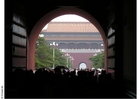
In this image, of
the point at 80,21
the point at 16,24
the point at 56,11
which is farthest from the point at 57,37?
the point at 16,24

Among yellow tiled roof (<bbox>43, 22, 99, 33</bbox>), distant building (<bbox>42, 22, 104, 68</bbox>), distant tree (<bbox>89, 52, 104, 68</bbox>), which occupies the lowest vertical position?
distant tree (<bbox>89, 52, 104, 68</bbox>)

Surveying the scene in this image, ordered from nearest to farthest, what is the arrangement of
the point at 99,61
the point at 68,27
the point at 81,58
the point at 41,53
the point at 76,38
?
1. the point at 41,53
2. the point at 99,61
3. the point at 81,58
4. the point at 76,38
5. the point at 68,27

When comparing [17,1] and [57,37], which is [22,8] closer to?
[17,1]

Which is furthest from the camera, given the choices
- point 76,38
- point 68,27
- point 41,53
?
point 68,27

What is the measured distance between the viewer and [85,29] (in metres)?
69.5

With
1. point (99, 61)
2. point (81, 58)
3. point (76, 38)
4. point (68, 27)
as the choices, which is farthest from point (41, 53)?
point (68, 27)

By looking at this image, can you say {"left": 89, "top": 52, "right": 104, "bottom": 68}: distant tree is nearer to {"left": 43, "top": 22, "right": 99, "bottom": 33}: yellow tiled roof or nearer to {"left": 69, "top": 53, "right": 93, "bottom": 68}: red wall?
{"left": 69, "top": 53, "right": 93, "bottom": 68}: red wall

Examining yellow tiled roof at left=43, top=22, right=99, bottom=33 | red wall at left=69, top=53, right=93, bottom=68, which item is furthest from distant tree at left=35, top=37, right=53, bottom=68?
yellow tiled roof at left=43, top=22, right=99, bottom=33

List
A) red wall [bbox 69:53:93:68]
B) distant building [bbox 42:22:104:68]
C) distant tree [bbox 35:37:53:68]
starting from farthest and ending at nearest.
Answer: distant building [bbox 42:22:104:68] → red wall [bbox 69:53:93:68] → distant tree [bbox 35:37:53:68]

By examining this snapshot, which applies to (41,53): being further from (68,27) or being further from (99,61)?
(68,27)

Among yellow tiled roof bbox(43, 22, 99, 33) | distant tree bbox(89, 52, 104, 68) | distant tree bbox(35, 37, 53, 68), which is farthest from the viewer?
yellow tiled roof bbox(43, 22, 99, 33)

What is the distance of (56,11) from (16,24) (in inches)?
190

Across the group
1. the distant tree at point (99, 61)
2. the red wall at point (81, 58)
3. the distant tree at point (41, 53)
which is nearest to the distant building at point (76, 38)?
the red wall at point (81, 58)

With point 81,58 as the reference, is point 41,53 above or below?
above
